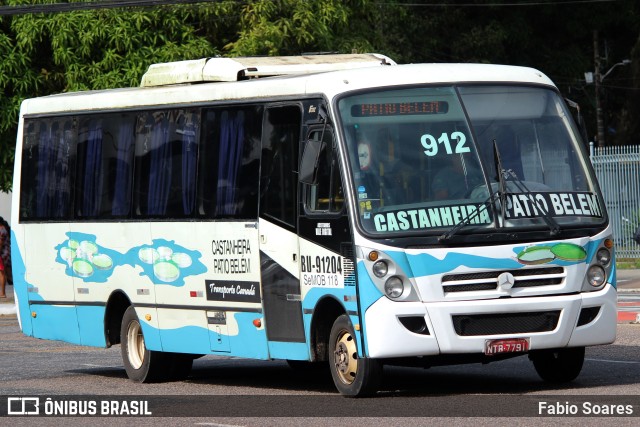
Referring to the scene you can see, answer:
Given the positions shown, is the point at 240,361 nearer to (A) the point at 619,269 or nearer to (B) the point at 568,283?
(B) the point at 568,283

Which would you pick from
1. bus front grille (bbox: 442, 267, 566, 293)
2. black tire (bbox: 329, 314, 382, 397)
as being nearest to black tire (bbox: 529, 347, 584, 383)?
bus front grille (bbox: 442, 267, 566, 293)

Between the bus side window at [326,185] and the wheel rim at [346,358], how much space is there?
108 centimetres

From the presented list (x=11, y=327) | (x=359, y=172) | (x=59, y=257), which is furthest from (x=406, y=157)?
(x=11, y=327)

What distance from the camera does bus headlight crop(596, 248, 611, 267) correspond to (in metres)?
12.9

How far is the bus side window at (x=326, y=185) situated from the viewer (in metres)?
13.0

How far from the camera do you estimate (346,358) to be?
12859mm

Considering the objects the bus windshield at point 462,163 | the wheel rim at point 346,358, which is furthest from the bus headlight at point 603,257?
the wheel rim at point 346,358

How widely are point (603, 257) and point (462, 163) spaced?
1432mm

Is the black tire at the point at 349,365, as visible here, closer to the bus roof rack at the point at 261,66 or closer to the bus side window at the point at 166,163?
the bus side window at the point at 166,163

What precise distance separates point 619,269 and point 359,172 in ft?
74.0

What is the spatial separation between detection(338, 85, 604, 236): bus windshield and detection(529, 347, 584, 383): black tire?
1192 millimetres

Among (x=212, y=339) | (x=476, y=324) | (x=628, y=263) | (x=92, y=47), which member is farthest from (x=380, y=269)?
(x=628, y=263)

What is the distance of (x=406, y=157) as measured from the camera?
1284 cm

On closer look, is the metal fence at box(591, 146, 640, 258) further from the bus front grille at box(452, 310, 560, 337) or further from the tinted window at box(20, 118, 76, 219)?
the bus front grille at box(452, 310, 560, 337)
